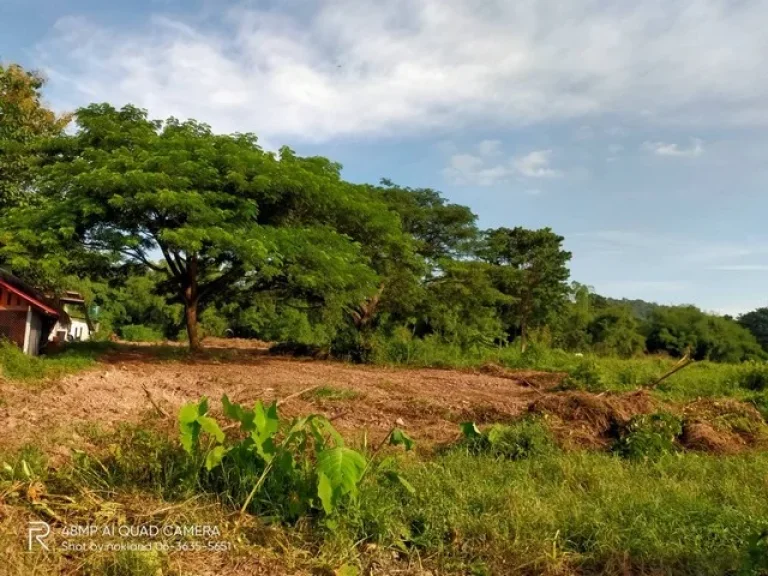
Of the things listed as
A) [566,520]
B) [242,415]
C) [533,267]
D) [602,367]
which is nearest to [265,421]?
[242,415]

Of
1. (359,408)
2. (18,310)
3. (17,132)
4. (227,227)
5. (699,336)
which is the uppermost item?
(17,132)

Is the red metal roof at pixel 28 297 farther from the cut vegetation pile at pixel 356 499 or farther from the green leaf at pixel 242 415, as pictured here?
the green leaf at pixel 242 415

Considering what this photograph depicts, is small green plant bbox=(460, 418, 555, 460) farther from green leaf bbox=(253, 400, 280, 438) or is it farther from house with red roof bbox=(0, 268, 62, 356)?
house with red roof bbox=(0, 268, 62, 356)

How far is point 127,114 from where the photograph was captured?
1469 cm

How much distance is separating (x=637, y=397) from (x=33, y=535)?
7.23 meters

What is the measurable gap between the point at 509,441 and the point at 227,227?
8444 mm

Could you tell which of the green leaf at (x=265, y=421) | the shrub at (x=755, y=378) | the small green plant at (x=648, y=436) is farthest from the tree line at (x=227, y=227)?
the green leaf at (x=265, y=421)

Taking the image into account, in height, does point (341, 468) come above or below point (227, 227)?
below

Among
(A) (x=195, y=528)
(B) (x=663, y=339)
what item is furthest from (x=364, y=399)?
(B) (x=663, y=339)

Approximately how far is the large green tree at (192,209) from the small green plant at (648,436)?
7.51m

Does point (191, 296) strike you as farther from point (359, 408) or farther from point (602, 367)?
point (602, 367)

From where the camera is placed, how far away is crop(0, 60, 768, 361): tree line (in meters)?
11.9

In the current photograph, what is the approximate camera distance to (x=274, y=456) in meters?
Answer: 3.50

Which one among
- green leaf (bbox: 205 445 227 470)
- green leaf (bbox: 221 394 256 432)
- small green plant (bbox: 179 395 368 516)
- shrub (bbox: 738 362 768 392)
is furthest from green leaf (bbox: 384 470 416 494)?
shrub (bbox: 738 362 768 392)
